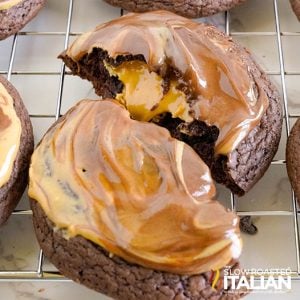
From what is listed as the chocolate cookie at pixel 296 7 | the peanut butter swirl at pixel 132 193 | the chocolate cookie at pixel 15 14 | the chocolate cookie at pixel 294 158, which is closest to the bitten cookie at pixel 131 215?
the peanut butter swirl at pixel 132 193

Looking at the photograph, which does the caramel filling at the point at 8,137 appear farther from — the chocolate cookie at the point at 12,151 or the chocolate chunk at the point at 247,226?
the chocolate chunk at the point at 247,226

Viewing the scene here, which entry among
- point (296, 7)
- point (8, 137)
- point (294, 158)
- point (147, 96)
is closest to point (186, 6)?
point (296, 7)

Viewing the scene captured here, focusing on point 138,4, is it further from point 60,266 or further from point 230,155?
point 60,266

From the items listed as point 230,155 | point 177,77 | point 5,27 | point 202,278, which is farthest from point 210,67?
point 5,27

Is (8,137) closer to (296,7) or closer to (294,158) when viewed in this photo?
(294,158)

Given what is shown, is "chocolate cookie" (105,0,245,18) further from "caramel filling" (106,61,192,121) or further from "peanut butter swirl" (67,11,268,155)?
"caramel filling" (106,61,192,121)

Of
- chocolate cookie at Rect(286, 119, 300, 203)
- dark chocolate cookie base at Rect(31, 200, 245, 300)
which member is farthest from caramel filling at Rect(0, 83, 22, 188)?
chocolate cookie at Rect(286, 119, 300, 203)

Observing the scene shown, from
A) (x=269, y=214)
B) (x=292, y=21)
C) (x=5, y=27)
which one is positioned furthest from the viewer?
(x=292, y=21)
